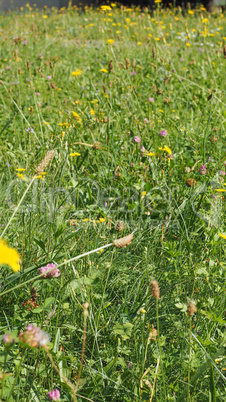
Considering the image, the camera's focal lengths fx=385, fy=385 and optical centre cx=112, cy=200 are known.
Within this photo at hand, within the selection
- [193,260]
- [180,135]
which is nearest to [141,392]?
[193,260]

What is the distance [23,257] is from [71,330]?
35 centimetres

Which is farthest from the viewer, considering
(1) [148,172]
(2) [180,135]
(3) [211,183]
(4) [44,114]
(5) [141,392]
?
(4) [44,114]

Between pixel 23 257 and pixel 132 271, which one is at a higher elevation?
pixel 23 257

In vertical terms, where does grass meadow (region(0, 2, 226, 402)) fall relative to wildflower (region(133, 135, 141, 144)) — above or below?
below

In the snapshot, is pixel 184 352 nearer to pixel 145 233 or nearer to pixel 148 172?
pixel 145 233

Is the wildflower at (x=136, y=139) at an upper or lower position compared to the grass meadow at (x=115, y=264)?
upper

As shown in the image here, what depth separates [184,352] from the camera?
1216 mm

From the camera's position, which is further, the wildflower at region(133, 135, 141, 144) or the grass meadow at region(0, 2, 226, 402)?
the wildflower at region(133, 135, 141, 144)

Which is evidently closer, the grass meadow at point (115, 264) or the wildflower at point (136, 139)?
the grass meadow at point (115, 264)

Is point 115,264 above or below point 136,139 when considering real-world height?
below

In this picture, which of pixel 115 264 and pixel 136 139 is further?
pixel 136 139

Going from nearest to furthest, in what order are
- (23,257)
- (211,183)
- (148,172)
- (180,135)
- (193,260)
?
(23,257) → (193,260) → (211,183) → (148,172) → (180,135)

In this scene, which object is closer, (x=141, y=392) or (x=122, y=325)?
(x=141, y=392)

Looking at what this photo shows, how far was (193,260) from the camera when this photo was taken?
1614 mm
